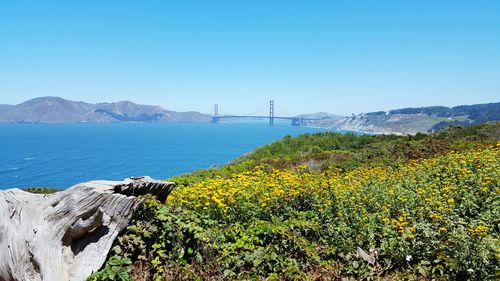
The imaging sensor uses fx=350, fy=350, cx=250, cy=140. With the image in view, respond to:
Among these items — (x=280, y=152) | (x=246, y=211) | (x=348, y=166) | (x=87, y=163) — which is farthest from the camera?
(x=87, y=163)

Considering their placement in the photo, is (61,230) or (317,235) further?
(317,235)

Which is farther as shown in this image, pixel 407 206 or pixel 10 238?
pixel 407 206

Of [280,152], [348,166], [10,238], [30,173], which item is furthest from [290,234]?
[30,173]

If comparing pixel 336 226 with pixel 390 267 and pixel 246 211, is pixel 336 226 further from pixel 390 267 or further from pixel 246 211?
pixel 246 211

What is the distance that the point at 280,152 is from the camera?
1083 inches

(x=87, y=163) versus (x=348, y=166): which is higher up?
(x=348, y=166)

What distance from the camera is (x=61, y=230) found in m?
4.61

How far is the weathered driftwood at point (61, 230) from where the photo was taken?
4.43 m

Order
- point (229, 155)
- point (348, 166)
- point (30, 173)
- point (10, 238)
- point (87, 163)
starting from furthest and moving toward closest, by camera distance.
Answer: point (229, 155), point (87, 163), point (30, 173), point (348, 166), point (10, 238)

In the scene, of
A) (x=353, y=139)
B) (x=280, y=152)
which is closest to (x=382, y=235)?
(x=280, y=152)

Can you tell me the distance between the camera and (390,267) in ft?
15.3

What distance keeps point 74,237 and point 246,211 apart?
2.77 meters

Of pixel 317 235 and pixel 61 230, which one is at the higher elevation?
pixel 61 230

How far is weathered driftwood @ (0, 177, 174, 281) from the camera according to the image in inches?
174
